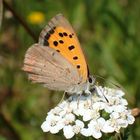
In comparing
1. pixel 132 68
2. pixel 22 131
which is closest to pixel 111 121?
pixel 22 131

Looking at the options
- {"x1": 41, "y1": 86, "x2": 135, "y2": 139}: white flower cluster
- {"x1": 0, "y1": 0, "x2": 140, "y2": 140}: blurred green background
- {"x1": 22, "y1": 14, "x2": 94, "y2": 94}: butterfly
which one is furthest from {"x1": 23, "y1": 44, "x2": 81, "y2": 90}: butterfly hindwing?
{"x1": 0, "y1": 0, "x2": 140, "y2": 140}: blurred green background

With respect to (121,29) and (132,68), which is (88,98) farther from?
(121,29)

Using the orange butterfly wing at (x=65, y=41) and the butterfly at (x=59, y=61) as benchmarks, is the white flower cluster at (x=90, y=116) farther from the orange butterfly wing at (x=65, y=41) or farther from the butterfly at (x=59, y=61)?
the orange butterfly wing at (x=65, y=41)

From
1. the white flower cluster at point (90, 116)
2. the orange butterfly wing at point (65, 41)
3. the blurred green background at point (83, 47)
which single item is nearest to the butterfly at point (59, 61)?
the orange butterfly wing at point (65, 41)

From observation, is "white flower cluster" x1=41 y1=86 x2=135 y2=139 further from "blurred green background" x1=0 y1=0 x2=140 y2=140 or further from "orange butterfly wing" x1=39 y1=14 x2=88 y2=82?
"blurred green background" x1=0 y1=0 x2=140 y2=140

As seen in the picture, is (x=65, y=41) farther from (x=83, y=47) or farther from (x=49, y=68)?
(x=83, y=47)
